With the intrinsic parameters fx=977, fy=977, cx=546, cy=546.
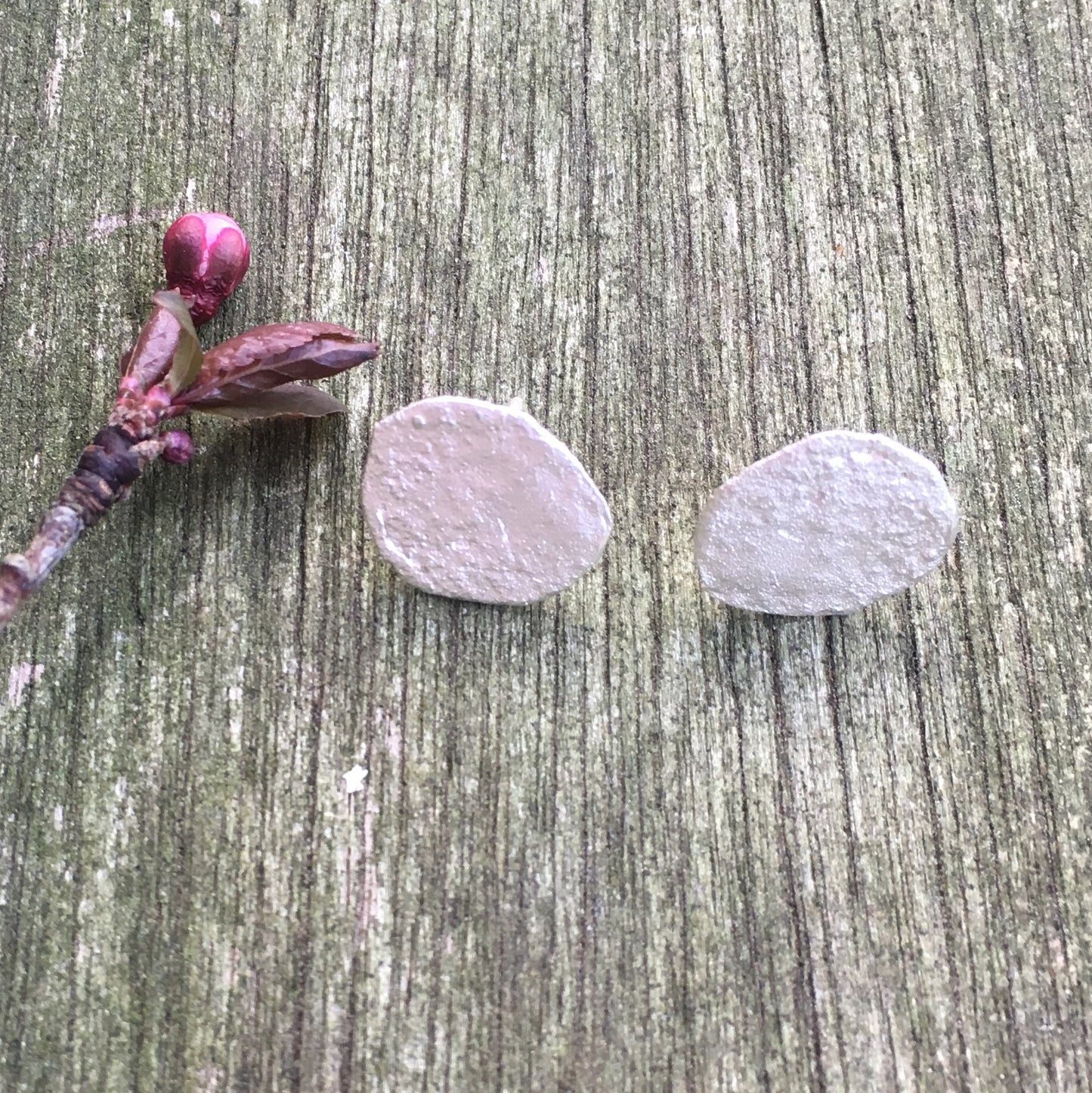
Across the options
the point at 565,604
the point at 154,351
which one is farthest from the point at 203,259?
the point at 565,604

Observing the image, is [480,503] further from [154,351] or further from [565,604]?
[154,351]

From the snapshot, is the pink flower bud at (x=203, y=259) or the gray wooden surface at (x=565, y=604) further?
the pink flower bud at (x=203, y=259)

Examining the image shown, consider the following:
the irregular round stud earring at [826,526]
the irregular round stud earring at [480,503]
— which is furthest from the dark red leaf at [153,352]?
the irregular round stud earring at [826,526]

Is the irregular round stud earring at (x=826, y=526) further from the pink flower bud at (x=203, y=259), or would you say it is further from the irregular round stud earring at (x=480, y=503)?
the pink flower bud at (x=203, y=259)

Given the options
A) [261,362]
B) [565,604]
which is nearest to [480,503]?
[565,604]

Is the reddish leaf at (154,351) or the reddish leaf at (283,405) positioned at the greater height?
the reddish leaf at (154,351)

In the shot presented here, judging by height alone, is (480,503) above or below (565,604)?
above

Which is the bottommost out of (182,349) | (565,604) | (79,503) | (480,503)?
(565,604)
